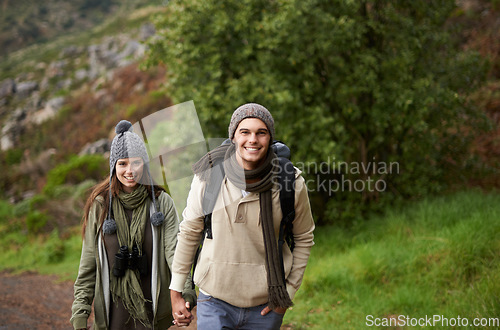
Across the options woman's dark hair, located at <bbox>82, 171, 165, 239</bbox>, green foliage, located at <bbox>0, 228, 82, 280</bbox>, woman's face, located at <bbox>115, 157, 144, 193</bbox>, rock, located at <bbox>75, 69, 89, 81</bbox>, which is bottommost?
green foliage, located at <bbox>0, 228, 82, 280</bbox>

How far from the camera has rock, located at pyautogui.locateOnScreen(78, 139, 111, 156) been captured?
64.9ft

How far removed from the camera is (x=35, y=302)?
693 centimetres

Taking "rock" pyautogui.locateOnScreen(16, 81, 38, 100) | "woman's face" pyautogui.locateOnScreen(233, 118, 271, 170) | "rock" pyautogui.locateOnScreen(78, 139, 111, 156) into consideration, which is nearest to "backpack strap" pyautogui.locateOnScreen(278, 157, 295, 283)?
"woman's face" pyautogui.locateOnScreen(233, 118, 271, 170)

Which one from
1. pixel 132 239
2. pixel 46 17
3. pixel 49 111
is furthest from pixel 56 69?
pixel 132 239

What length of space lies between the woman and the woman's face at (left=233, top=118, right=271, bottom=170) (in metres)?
0.93

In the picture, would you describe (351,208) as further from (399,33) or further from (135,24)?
(135,24)

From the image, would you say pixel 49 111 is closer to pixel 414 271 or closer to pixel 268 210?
pixel 414 271

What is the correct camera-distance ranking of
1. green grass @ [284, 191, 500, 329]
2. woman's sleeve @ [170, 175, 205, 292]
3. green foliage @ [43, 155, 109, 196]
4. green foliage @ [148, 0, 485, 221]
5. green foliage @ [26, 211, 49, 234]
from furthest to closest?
green foliage @ [43, 155, 109, 196] < green foliage @ [26, 211, 49, 234] < green foliage @ [148, 0, 485, 221] < green grass @ [284, 191, 500, 329] < woman's sleeve @ [170, 175, 205, 292]

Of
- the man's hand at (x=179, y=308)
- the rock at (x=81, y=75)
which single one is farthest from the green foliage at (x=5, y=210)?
the man's hand at (x=179, y=308)

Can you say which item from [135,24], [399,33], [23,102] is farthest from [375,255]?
[135,24]

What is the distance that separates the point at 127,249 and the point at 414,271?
411cm

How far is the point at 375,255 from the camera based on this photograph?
5777 millimetres

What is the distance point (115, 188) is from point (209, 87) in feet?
15.6

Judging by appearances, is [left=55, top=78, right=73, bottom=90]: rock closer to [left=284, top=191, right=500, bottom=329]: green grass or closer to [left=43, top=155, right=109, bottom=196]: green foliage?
[left=43, top=155, right=109, bottom=196]: green foliage
